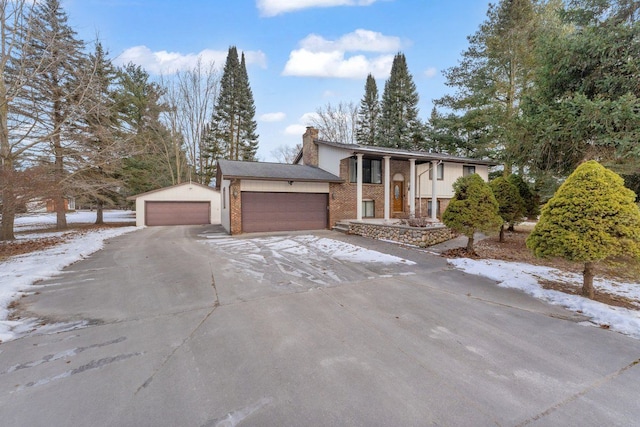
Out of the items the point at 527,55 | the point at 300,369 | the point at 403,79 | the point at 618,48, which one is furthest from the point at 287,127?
the point at 300,369

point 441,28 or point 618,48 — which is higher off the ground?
point 441,28

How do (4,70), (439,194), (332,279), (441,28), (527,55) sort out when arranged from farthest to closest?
1. (439,194)
2. (527,55)
3. (441,28)
4. (4,70)
5. (332,279)

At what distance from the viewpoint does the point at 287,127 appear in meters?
28.8

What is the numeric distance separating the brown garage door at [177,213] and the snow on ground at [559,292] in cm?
1717

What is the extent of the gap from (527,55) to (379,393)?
19.8 meters

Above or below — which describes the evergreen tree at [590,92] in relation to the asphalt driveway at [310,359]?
above

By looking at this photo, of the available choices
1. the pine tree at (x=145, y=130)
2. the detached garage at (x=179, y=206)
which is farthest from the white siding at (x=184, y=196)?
the pine tree at (x=145, y=130)

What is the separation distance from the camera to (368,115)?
31.2 m

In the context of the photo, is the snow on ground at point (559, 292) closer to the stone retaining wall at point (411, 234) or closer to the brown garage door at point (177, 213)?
the stone retaining wall at point (411, 234)

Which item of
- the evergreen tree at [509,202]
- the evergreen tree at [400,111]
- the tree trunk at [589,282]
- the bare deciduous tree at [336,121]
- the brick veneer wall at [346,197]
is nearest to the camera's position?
the tree trunk at [589,282]

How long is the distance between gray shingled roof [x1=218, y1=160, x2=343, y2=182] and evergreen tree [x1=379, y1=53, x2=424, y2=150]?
1606 cm

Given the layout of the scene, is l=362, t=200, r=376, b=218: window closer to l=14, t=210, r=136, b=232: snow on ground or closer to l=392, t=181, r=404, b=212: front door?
l=392, t=181, r=404, b=212: front door

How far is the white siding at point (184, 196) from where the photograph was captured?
1742 centimetres

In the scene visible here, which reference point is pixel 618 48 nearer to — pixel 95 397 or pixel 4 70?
pixel 95 397
